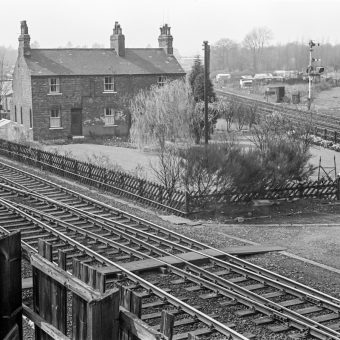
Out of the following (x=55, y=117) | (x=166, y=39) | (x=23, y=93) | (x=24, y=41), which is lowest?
(x=55, y=117)

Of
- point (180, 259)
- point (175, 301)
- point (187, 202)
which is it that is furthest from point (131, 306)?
point (187, 202)

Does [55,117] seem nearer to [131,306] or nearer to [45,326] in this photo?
[45,326]

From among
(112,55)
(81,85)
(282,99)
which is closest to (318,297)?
(81,85)

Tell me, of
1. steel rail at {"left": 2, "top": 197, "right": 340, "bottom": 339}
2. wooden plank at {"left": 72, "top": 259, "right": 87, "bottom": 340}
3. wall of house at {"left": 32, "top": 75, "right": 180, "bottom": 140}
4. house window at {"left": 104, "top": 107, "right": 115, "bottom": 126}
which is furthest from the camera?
house window at {"left": 104, "top": 107, "right": 115, "bottom": 126}

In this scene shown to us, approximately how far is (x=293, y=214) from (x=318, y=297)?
9882 millimetres

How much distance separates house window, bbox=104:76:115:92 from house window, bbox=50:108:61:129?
446cm

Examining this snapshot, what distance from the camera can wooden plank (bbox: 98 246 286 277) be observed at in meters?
12.7

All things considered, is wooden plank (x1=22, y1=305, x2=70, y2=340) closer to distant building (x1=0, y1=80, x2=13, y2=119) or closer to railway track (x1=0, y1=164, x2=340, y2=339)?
railway track (x1=0, y1=164, x2=340, y2=339)

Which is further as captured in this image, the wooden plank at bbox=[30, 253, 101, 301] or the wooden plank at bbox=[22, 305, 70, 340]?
the wooden plank at bbox=[22, 305, 70, 340]

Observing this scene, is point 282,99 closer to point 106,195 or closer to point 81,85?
point 81,85

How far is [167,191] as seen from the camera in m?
20.4

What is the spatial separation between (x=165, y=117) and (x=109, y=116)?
12.9m

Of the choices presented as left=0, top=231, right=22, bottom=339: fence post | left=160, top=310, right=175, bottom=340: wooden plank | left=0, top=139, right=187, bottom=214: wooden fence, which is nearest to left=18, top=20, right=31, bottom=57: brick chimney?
left=0, top=139, right=187, bottom=214: wooden fence

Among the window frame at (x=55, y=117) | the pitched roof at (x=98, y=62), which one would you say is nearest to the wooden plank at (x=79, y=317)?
the pitched roof at (x=98, y=62)
